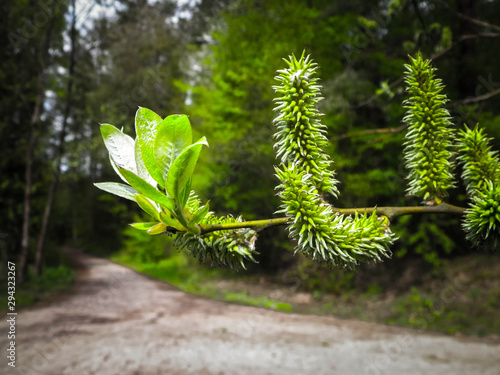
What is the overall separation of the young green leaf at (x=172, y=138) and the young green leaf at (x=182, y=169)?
23 mm

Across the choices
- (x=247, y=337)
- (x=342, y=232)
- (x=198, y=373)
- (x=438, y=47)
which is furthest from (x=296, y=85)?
(x=247, y=337)

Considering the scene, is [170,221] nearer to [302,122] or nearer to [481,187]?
[302,122]

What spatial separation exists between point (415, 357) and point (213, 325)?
519 cm

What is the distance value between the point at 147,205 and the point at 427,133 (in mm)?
548

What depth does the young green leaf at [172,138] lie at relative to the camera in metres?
0.58

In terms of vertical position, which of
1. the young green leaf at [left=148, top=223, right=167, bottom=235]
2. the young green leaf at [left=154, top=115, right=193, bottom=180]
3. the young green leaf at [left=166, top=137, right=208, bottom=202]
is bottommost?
the young green leaf at [left=148, top=223, right=167, bottom=235]

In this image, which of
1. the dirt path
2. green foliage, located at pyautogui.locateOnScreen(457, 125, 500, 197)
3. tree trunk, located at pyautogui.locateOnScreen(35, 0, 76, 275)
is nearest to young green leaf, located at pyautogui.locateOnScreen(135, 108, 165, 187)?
green foliage, located at pyautogui.locateOnScreen(457, 125, 500, 197)

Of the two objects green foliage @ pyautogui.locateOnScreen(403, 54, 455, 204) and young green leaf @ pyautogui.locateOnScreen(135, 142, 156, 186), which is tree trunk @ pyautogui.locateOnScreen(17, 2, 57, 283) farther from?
green foliage @ pyautogui.locateOnScreen(403, 54, 455, 204)

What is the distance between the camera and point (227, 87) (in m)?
13.1

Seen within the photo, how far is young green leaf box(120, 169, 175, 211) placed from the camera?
0.59 metres

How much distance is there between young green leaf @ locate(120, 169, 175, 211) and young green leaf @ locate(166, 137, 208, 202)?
0.02 m

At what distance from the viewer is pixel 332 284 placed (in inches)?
548

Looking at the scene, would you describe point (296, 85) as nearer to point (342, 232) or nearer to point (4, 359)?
point (342, 232)

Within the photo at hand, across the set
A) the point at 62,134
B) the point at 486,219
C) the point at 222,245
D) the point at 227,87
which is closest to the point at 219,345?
the point at 227,87
